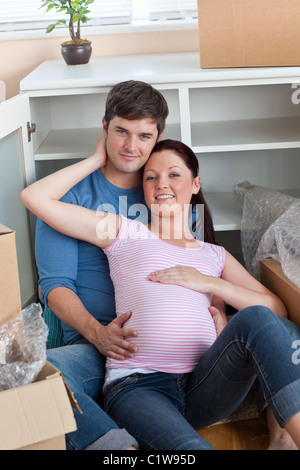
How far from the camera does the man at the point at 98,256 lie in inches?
54.6

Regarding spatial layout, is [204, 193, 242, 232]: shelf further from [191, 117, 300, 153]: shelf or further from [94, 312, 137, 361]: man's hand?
[94, 312, 137, 361]: man's hand

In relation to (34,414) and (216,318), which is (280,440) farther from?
(34,414)

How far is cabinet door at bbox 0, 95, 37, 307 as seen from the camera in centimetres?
158

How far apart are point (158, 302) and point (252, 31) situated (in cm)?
81

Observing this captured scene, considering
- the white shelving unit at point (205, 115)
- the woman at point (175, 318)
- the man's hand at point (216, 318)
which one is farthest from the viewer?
the white shelving unit at point (205, 115)

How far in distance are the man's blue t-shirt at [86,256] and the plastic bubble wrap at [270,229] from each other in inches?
13.6

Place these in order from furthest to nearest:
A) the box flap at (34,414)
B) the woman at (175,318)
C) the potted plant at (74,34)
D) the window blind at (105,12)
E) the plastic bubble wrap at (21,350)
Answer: the window blind at (105,12), the potted plant at (74,34), the woman at (175,318), the plastic bubble wrap at (21,350), the box flap at (34,414)

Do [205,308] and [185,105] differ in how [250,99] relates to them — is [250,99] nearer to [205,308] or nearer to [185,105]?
[185,105]

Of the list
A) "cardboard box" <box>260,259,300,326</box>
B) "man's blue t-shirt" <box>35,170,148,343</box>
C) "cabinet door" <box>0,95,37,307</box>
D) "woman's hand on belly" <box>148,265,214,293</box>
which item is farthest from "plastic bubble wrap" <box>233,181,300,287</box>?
"cabinet door" <box>0,95,37,307</box>

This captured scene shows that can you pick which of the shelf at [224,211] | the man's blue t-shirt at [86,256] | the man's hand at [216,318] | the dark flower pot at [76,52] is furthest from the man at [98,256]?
the dark flower pot at [76,52]

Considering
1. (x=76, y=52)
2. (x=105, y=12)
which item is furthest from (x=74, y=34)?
(x=105, y=12)

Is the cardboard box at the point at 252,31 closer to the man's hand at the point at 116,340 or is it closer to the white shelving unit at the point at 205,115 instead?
the white shelving unit at the point at 205,115

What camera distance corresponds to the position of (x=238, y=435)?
1.40 metres
